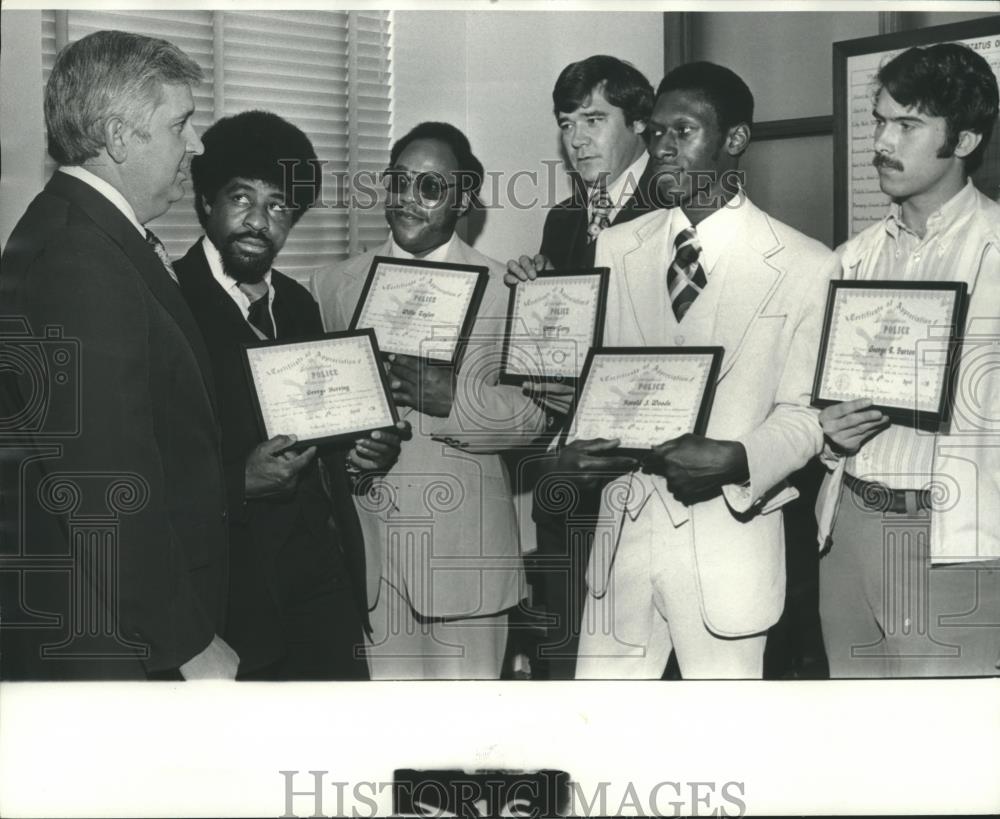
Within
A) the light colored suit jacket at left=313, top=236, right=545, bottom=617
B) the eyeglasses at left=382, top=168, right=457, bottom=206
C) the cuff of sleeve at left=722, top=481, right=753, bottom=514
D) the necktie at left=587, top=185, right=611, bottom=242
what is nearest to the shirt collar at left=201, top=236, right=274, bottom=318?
the light colored suit jacket at left=313, top=236, right=545, bottom=617

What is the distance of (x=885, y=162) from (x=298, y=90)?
1.32 m

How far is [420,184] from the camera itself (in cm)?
259

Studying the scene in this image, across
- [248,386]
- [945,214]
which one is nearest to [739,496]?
[945,214]

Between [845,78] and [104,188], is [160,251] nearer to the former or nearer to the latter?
[104,188]

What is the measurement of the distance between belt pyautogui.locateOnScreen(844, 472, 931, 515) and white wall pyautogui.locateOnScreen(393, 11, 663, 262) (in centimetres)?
90

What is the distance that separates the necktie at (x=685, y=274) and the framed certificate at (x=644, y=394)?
0.36 feet

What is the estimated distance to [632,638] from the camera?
258 centimetres

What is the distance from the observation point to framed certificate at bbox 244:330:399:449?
8.27ft

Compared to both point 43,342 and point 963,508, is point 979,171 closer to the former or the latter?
point 963,508

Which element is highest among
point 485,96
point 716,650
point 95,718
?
point 485,96

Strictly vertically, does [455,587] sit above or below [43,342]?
below

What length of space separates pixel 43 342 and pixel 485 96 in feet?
3.68

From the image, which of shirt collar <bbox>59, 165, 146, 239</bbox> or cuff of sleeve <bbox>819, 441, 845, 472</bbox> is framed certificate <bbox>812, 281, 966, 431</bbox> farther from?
shirt collar <bbox>59, 165, 146, 239</bbox>

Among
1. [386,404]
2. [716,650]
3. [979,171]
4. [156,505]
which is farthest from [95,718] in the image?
[979,171]
